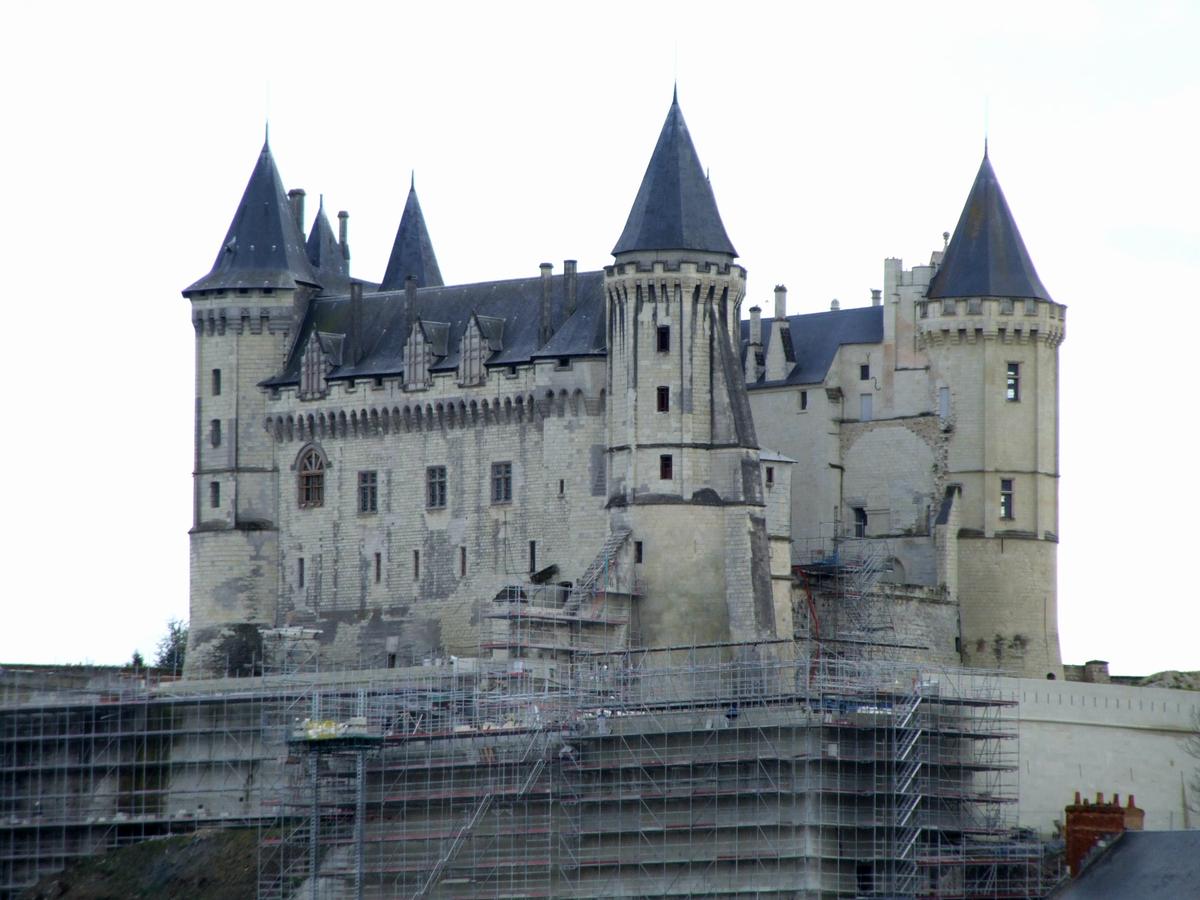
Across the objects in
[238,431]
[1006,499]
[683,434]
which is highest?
[238,431]

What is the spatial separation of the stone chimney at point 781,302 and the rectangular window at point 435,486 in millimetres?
11006

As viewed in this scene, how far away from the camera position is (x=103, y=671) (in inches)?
3452

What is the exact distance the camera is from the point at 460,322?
8869 centimetres

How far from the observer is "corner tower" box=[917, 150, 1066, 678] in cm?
8575

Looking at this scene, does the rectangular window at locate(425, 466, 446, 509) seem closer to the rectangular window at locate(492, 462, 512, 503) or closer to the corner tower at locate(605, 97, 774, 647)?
the rectangular window at locate(492, 462, 512, 503)

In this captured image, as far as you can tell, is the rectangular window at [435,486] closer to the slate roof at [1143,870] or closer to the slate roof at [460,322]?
the slate roof at [460,322]

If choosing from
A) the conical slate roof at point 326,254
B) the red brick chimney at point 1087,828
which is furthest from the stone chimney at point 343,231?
the red brick chimney at point 1087,828

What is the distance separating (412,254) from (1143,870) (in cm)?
4067

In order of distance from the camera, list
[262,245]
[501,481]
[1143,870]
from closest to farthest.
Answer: [1143,870] < [501,481] < [262,245]

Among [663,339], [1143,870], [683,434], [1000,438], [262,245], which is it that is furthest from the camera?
[262,245]

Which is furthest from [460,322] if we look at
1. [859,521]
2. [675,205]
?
[859,521]

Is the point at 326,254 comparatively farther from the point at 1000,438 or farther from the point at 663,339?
the point at 1000,438

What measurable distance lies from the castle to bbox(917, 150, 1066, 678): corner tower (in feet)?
0.24

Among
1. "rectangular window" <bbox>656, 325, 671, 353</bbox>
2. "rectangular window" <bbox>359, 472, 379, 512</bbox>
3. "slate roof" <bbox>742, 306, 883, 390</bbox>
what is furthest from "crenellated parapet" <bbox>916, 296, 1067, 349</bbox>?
"rectangular window" <bbox>359, 472, 379, 512</bbox>
